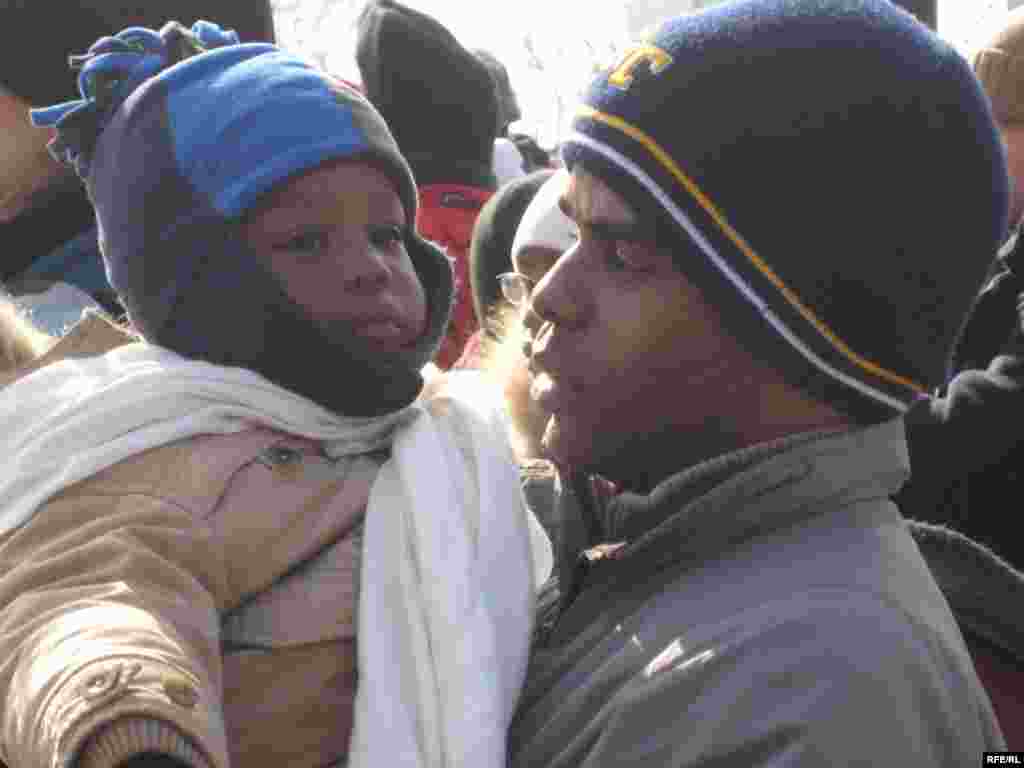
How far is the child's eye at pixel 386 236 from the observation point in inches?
91.0

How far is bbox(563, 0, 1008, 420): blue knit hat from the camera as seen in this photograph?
5.06 feet

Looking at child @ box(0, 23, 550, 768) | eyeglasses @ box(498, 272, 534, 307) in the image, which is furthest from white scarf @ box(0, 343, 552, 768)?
eyeglasses @ box(498, 272, 534, 307)

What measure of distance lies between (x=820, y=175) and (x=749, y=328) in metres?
0.19

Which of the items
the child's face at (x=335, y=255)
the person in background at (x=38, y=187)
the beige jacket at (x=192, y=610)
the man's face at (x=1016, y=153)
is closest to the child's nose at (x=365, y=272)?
the child's face at (x=335, y=255)

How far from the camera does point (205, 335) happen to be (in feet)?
7.20

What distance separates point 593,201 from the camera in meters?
1.66

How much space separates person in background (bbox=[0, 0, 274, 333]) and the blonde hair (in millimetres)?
285

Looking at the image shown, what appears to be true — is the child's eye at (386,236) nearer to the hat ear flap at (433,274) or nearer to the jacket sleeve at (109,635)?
the hat ear flap at (433,274)

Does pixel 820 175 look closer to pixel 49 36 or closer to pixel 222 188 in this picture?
pixel 222 188

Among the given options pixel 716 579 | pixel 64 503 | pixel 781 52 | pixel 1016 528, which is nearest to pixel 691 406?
pixel 716 579

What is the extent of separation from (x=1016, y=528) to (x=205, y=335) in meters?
1.71

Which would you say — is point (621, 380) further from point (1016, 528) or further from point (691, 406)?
point (1016, 528)

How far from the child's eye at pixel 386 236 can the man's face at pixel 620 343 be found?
690 mm

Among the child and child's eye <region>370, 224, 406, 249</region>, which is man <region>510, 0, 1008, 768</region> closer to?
the child
